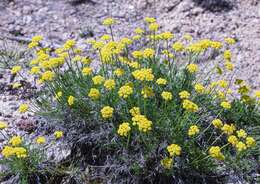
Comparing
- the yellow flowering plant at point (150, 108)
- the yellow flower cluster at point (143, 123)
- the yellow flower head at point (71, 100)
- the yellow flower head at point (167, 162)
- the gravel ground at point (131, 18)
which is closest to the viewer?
the yellow flower cluster at point (143, 123)

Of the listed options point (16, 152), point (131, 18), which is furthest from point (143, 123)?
point (131, 18)

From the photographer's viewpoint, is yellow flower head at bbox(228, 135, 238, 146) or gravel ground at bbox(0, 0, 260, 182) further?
gravel ground at bbox(0, 0, 260, 182)

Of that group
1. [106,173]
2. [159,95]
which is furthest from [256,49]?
[106,173]

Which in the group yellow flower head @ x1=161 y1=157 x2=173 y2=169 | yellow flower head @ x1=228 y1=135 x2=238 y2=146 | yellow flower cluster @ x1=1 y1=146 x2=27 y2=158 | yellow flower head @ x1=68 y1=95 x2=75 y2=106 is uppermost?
yellow flower head @ x1=68 y1=95 x2=75 y2=106

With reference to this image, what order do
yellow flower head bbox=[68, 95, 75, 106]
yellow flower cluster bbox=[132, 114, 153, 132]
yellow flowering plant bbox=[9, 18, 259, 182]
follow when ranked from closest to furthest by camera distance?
yellow flower cluster bbox=[132, 114, 153, 132]
yellow flowering plant bbox=[9, 18, 259, 182]
yellow flower head bbox=[68, 95, 75, 106]

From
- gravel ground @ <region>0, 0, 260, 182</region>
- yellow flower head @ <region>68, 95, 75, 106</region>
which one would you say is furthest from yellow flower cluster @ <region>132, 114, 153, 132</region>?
gravel ground @ <region>0, 0, 260, 182</region>

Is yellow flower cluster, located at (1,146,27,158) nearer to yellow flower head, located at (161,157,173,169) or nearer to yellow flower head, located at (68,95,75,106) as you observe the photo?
yellow flower head, located at (68,95,75,106)

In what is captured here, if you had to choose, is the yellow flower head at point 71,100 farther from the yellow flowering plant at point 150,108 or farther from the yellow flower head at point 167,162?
the yellow flower head at point 167,162

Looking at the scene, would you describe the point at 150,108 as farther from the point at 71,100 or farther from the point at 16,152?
the point at 16,152

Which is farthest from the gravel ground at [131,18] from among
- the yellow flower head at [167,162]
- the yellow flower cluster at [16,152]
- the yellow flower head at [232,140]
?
the yellow flower cluster at [16,152]

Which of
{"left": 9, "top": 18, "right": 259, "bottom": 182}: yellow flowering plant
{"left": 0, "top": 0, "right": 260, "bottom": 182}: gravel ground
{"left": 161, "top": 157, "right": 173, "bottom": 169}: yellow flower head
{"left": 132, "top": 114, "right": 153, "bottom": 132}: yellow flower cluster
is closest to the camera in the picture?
{"left": 132, "top": 114, "right": 153, "bottom": 132}: yellow flower cluster

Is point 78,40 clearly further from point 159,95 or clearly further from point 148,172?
point 148,172

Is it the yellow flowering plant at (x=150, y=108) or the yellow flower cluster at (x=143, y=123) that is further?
the yellow flowering plant at (x=150, y=108)
